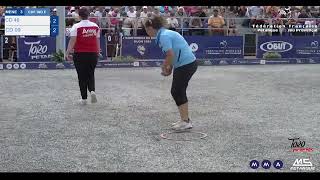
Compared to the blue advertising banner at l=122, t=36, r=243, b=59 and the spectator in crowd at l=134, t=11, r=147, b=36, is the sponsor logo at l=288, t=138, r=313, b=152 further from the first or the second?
the spectator in crowd at l=134, t=11, r=147, b=36

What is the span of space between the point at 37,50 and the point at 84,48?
8706 millimetres

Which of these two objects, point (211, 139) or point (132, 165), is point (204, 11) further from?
point (132, 165)

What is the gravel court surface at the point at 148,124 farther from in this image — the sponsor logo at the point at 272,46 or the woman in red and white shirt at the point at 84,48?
the sponsor logo at the point at 272,46

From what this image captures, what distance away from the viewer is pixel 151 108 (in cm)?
888

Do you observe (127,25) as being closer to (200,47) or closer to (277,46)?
(200,47)

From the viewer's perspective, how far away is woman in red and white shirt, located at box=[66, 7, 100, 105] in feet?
29.3

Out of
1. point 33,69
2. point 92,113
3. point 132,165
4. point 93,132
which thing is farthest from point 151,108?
point 33,69

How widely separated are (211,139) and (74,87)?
5.40m

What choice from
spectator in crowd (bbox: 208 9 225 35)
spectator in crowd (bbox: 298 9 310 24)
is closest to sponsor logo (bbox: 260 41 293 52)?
spectator in crowd (bbox: 208 9 225 35)

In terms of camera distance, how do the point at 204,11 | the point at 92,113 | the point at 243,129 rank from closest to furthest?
the point at 243,129, the point at 92,113, the point at 204,11

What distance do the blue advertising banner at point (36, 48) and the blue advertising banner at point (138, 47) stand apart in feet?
7.81
